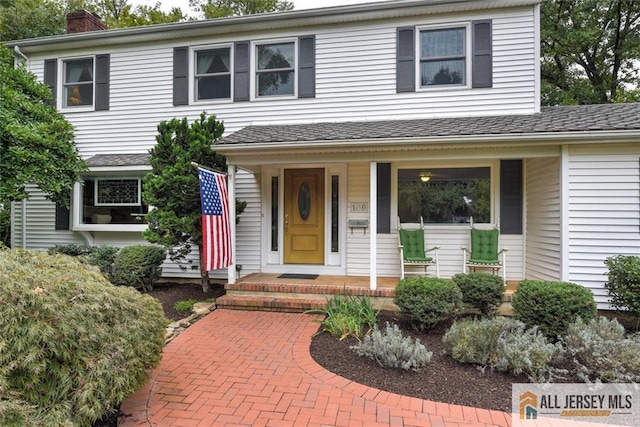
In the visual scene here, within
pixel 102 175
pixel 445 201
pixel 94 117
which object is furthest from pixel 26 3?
pixel 445 201

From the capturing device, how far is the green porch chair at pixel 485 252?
5.77 metres

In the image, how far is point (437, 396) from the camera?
9.62 feet

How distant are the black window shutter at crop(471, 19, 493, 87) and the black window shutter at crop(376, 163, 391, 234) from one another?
7.79 feet

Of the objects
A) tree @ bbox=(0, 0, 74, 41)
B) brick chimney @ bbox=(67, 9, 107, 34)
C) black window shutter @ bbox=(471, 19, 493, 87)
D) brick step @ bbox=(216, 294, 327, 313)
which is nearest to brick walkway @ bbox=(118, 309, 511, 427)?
brick step @ bbox=(216, 294, 327, 313)

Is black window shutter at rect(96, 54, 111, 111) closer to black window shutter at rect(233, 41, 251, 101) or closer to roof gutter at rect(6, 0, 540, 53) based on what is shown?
roof gutter at rect(6, 0, 540, 53)

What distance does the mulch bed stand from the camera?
291 centimetres

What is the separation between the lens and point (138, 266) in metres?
6.10

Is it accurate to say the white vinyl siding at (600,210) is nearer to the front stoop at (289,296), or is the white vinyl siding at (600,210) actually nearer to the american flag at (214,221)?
the front stoop at (289,296)

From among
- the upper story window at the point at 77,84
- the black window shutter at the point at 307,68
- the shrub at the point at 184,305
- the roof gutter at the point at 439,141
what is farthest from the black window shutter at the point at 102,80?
the shrub at the point at 184,305

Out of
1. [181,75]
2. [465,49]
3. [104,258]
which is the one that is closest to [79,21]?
[181,75]

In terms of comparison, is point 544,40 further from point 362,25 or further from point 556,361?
point 556,361

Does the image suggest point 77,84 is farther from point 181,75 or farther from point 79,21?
point 181,75

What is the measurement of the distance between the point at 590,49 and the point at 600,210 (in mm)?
12843

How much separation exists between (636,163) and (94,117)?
33.8 feet
